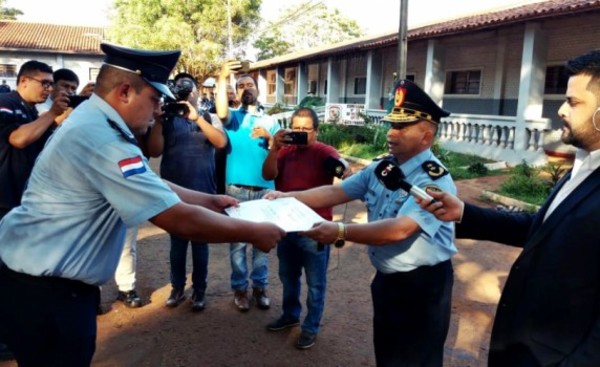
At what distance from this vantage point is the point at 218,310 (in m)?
4.02

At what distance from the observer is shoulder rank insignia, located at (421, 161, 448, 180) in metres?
2.22

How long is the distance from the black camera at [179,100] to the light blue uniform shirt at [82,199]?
189 centimetres

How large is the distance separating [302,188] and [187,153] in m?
1.11

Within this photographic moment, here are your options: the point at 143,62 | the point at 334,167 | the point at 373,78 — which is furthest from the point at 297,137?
the point at 373,78

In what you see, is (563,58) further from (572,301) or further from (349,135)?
(572,301)

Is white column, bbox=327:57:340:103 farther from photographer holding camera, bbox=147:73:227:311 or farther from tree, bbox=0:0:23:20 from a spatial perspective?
tree, bbox=0:0:23:20

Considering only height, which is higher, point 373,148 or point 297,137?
point 297,137

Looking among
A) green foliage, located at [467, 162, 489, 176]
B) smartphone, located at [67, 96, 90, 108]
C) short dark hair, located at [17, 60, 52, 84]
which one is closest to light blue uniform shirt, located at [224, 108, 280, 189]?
smartphone, located at [67, 96, 90, 108]

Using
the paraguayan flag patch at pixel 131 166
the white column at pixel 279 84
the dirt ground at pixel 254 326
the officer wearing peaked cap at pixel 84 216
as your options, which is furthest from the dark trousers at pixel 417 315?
the white column at pixel 279 84

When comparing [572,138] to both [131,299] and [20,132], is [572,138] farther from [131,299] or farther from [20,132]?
[131,299]

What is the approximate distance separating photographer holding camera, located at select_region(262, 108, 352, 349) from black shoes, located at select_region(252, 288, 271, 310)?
0.36 meters

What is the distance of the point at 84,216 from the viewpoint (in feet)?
6.14

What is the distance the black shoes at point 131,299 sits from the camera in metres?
4.02

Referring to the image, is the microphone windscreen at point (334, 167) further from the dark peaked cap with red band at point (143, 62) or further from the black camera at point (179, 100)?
the dark peaked cap with red band at point (143, 62)
